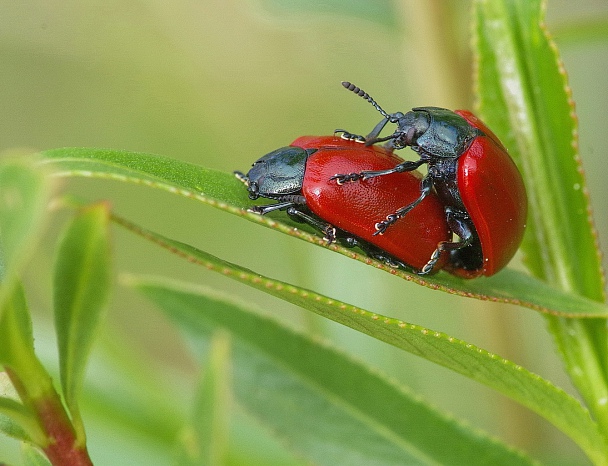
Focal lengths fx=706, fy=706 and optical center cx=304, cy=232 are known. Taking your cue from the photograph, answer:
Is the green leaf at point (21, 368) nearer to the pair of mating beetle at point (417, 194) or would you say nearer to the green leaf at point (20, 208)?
the green leaf at point (20, 208)

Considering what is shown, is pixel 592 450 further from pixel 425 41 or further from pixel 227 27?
pixel 227 27

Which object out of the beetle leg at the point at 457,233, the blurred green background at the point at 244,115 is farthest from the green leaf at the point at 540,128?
the blurred green background at the point at 244,115

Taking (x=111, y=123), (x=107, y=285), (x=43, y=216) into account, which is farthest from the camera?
(x=111, y=123)

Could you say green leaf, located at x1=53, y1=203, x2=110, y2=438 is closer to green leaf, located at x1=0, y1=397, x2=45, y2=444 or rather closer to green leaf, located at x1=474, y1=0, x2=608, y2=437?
green leaf, located at x1=0, y1=397, x2=45, y2=444

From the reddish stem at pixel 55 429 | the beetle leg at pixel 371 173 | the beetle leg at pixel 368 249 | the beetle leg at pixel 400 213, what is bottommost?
the reddish stem at pixel 55 429

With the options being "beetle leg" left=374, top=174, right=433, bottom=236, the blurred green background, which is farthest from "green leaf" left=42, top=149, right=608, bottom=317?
the blurred green background

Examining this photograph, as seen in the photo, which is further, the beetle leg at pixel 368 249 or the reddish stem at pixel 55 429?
the beetle leg at pixel 368 249

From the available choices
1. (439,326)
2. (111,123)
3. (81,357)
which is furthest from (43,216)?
(111,123)

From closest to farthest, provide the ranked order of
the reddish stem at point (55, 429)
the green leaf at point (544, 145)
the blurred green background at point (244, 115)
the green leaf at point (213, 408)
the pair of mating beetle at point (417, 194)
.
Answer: the green leaf at point (213, 408) < the reddish stem at point (55, 429) < the green leaf at point (544, 145) < the pair of mating beetle at point (417, 194) < the blurred green background at point (244, 115)
